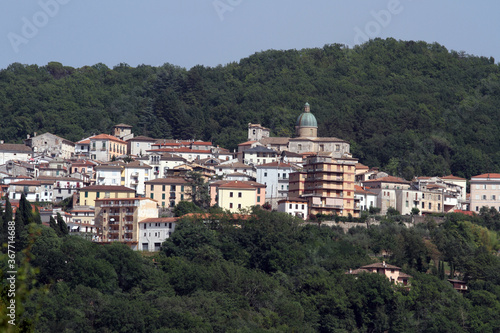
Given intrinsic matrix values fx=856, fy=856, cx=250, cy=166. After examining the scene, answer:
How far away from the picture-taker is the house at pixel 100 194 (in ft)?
212

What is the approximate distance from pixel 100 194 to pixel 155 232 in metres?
8.48

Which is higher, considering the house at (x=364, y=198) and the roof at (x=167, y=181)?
the roof at (x=167, y=181)

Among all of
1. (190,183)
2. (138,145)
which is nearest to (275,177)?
(190,183)

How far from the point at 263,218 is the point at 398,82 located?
60.3m

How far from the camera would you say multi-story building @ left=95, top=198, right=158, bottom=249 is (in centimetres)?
5933

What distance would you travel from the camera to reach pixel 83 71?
129 m

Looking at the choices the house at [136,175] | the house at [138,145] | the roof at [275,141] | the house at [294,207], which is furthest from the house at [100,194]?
the roof at [275,141]

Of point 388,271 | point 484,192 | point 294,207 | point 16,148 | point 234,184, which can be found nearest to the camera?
point 388,271

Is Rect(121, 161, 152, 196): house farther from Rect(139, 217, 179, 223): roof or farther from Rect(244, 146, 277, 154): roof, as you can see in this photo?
Rect(139, 217, 179, 223): roof

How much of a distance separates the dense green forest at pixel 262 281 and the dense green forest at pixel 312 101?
26.1 metres

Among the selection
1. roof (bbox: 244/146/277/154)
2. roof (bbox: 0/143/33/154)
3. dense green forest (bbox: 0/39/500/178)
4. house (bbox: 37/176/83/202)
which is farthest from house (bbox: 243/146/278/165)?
roof (bbox: 0/143/33/154)

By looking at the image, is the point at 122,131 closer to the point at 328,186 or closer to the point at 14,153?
the point at 14,153

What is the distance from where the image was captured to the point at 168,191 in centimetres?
6775

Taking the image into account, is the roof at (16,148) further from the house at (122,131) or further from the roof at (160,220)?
the roof at (160,220)
